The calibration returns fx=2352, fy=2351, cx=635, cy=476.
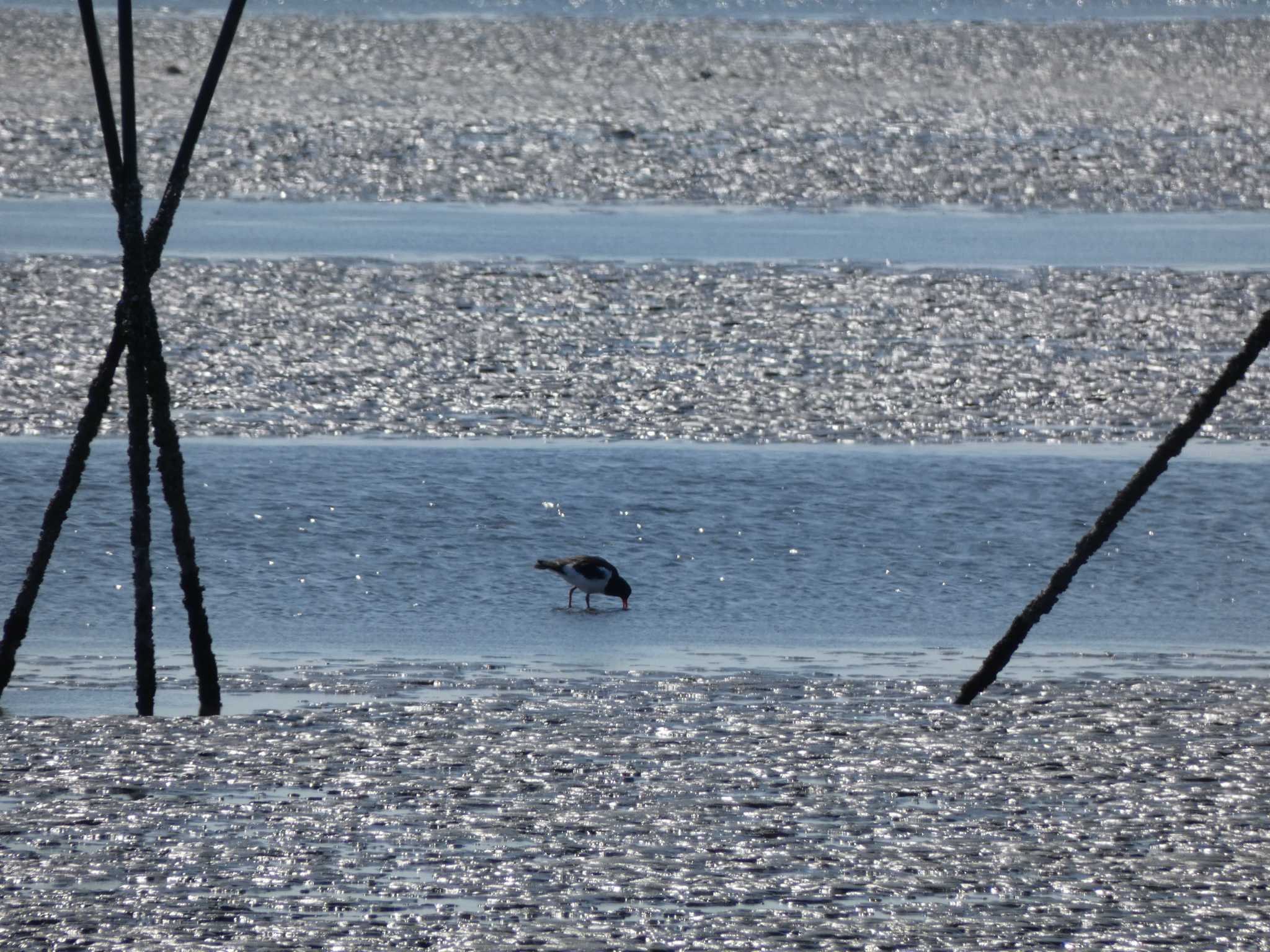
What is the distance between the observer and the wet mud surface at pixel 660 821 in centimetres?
470

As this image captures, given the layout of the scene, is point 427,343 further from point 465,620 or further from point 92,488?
point 465,620

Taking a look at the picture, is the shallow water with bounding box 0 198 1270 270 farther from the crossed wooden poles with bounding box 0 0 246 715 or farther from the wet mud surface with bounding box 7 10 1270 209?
the crossed wooden poles with bounding box 0 0 246 715

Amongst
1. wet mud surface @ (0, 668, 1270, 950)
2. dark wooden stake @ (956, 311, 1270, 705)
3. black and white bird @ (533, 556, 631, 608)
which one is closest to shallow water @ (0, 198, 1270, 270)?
black and white bird @ (533, 556, 631, 608)

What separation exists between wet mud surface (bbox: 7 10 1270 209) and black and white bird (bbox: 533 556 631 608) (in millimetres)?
8585

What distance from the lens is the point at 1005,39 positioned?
26.8m

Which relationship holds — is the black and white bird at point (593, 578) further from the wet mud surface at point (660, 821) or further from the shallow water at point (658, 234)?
the shallow water at point (658, 234)

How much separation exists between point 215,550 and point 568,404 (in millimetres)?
2567

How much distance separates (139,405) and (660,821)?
2035 millimetres

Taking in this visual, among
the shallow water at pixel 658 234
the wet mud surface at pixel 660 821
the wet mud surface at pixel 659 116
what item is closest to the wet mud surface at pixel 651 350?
the shallow water at pixel 658 234

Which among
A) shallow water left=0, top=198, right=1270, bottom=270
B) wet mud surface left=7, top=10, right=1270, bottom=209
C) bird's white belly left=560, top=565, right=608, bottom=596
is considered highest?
wet mud surface left=7, top=10, right=1270, bottom=209

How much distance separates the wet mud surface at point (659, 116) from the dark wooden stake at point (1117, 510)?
970cm

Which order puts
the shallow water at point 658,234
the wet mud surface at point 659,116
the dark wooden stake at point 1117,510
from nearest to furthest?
the dark wooden stake at point 1117,510 → the shallow water at point 658,234 → the wet mud surface at point 659,116

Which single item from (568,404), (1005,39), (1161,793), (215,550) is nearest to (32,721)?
(215,550)

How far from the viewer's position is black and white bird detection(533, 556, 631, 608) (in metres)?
7.89
